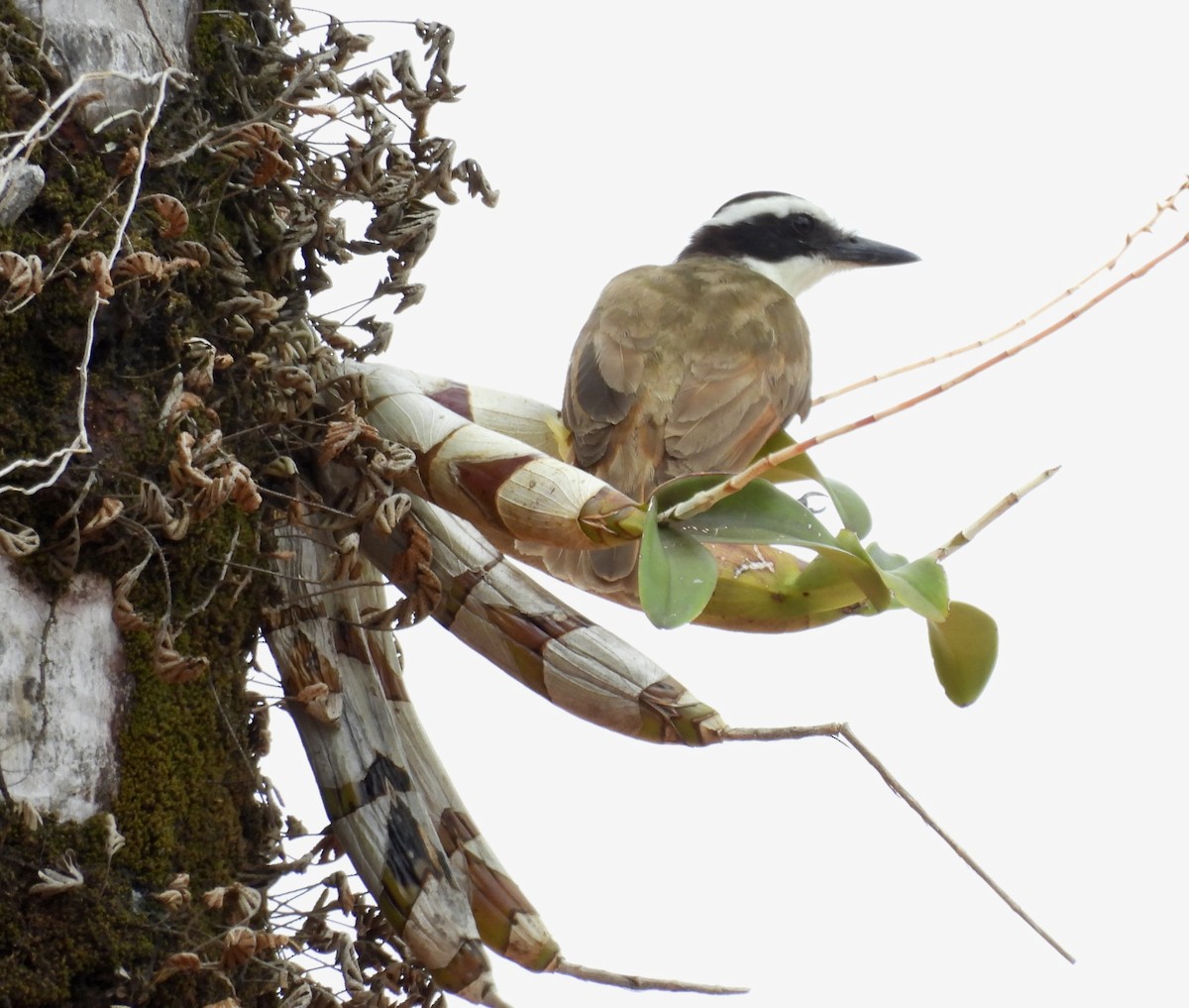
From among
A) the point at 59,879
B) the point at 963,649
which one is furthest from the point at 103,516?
the point at 963,649

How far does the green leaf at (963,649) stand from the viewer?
1612mm

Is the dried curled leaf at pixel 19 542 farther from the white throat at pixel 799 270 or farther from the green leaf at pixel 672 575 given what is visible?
the white throat at pixel 799 270

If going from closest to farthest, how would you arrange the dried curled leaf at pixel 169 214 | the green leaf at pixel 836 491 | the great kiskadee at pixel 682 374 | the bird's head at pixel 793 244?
the green leaf at pixel 836 491 → the dried curled leaf at pixel 169 214 → the great kiskadee at pixel 682 374 → the bird's head at pixel 793 244

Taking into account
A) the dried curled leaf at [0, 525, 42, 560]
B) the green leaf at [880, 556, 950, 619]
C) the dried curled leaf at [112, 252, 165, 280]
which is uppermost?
the dried curled leaf at [112, 252, 165, 280]

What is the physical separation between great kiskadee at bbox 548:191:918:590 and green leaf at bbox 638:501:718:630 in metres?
1.43

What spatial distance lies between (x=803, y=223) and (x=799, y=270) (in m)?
0.15

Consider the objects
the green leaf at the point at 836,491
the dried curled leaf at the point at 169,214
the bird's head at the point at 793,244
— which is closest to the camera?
the green leaf at the point at 836,491

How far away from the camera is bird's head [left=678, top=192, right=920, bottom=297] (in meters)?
4.86

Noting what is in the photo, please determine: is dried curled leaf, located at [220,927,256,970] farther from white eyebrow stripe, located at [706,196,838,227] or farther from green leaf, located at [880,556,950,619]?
white eyebrow stripe, located at [706,196,838,227]

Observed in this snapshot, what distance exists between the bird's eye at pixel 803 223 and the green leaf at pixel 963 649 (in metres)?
3.39

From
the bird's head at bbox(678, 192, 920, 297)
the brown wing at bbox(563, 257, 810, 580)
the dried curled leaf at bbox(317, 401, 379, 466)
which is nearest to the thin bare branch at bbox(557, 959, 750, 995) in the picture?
the dried curled leaf at bbox(317, 401, 379, 466)

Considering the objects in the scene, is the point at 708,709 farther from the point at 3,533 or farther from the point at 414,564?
the point at 3,533

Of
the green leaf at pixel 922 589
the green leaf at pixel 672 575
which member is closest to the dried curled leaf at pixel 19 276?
the green leaf at pixel 672 575

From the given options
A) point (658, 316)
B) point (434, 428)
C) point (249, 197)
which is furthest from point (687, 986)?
point (658, 316)
